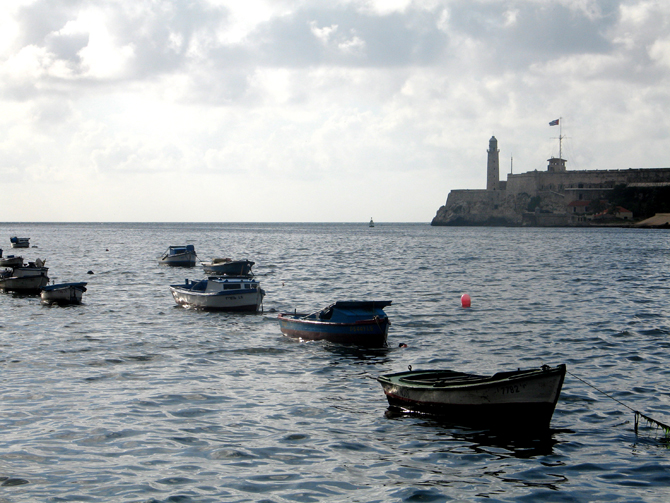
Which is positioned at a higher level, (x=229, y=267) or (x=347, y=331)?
(x=229, y=267)

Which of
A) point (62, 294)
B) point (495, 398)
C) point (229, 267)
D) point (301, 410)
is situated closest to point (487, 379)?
point (495, 398)

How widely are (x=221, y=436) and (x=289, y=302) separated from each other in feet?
72.4

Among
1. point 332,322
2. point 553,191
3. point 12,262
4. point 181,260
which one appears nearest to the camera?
point 332,322

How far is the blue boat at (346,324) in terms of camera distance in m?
22.0

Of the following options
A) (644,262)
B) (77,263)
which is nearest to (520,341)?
(644,262)

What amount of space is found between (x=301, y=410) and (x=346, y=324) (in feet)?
24.6

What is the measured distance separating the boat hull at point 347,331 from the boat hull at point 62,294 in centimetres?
1479

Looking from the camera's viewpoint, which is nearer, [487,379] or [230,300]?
[487,379]

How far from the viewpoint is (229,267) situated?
1987 inches

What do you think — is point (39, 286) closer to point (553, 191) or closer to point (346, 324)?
point (346, 324)

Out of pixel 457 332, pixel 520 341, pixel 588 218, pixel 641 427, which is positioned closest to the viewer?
pixel 641 427

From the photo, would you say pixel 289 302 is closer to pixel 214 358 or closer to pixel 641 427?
pixel 214 358

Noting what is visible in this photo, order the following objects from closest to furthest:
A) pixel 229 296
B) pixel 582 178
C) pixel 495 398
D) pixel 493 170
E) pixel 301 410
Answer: pixel 495 398 < pixel 301 410 < pixel 229 296 < pixel 582 178 < pixel 493 170

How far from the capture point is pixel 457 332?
25.3 meters
